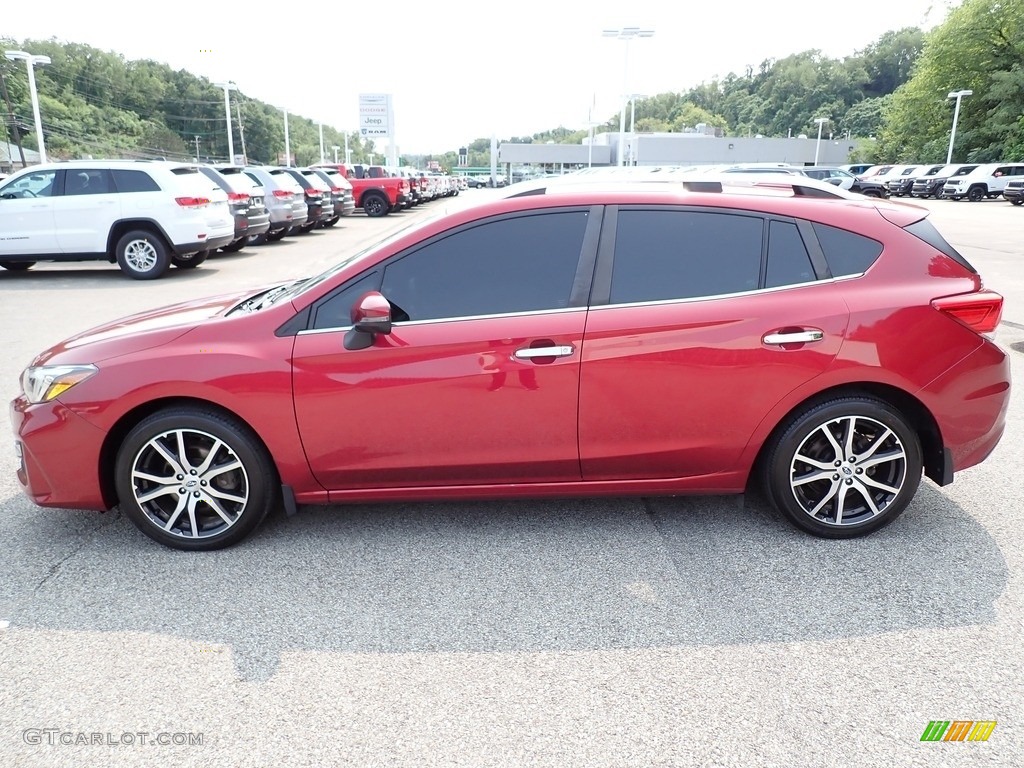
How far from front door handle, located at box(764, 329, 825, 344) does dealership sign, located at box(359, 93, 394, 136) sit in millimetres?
72222

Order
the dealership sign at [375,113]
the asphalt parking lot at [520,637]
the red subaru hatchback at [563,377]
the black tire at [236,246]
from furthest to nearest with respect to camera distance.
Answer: the dealership sign at [375,113] → the black tire at [236,246] → the red subaru hatchback at [563,377] → the asphalt parking lot at [520,637]

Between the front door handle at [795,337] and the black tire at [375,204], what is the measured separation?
29.3 m

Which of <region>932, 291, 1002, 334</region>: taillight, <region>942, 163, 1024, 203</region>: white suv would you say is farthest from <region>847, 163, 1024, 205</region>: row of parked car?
<region>932, 291, 1002, 334</region>: taillight

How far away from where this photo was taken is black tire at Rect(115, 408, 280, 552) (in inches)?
146

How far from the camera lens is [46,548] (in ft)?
12.8

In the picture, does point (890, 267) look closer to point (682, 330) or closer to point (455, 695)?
point (682, 330)

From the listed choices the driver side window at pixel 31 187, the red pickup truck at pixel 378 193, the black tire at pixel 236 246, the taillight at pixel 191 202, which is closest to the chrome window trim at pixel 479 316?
the taillight at pixel 191 202

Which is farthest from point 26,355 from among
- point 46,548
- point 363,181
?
point 363,181

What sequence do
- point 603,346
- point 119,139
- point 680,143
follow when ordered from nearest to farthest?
point 603,346, point 680,143, point 119,139

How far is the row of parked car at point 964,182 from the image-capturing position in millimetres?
37750

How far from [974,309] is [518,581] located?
251 cm

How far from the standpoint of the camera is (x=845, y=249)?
3844 mm

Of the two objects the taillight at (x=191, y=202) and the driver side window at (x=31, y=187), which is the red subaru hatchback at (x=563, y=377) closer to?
the taillight at (x=191, y=202)

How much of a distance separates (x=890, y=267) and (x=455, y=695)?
110 inches
